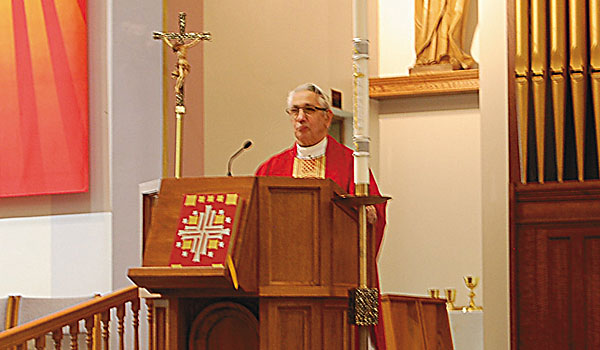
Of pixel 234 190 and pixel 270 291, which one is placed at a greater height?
pixel 234 190

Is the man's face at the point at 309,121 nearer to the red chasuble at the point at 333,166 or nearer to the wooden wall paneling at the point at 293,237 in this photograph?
the red chasuble at the point at 333,166

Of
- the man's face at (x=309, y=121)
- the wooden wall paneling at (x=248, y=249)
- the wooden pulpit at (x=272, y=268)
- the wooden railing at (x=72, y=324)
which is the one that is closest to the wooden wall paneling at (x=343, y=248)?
the wooden pulpit at (x=272, y=268)

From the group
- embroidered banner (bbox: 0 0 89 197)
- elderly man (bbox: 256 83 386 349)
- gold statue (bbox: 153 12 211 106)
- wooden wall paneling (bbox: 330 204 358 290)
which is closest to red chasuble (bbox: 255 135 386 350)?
elderly man (bbox: 256 83 386 349)

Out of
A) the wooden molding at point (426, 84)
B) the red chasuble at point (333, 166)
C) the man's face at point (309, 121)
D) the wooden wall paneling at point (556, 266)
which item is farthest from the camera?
the wooden molding at point (426, 84)

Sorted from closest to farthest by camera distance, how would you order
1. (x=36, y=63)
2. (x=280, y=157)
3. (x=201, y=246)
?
(x=201, y=246)
(x=280, y=157)
(x=36, y=63)

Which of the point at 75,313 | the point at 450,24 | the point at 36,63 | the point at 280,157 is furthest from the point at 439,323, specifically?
the point at 450,24

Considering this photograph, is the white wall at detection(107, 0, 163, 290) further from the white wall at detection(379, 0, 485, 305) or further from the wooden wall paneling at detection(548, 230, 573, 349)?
the white wall at detection(379, 0, 485, 305)

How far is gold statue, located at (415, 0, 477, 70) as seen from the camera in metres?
9.13

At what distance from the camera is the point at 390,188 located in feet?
31.2

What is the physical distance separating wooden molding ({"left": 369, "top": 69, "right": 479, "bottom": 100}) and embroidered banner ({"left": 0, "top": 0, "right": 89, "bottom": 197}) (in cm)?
338

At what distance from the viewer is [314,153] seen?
5.42m

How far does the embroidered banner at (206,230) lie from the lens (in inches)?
153

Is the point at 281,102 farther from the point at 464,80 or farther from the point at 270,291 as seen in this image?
the point at 270,291

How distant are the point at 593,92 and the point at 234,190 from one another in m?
3.04
